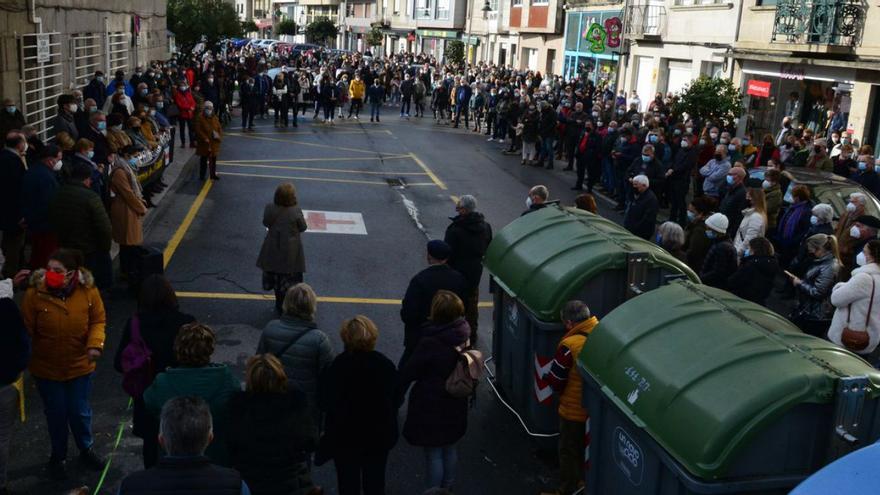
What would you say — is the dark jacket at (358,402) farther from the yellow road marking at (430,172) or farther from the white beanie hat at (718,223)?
the yellow road marking at (430,172)

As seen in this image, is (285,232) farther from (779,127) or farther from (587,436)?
(779,127)

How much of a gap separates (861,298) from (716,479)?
392 centimetres

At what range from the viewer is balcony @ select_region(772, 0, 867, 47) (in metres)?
20.6

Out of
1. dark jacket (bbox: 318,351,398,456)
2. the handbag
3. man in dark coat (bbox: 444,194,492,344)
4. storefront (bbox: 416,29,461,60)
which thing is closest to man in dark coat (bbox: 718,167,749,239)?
the handbag

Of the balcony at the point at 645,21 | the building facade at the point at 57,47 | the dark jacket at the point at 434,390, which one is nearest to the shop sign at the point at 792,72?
the balcony at the point at 645,21

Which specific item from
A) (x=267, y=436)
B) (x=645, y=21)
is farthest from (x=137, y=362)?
(x=645, y=21)

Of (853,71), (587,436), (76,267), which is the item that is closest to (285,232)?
(76,267)

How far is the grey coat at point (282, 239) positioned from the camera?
956cm

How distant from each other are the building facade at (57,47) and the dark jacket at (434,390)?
12.7 metres

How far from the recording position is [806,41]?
2209 cm

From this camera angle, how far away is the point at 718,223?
368 inches

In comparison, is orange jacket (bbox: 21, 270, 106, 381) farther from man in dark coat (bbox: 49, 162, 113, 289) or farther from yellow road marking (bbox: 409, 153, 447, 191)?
yellow road marking (bbox: 409, 153, 447, 191)

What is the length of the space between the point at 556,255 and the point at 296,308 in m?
2.45

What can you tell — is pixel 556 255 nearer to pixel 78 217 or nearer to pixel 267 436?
pixel 267 436
